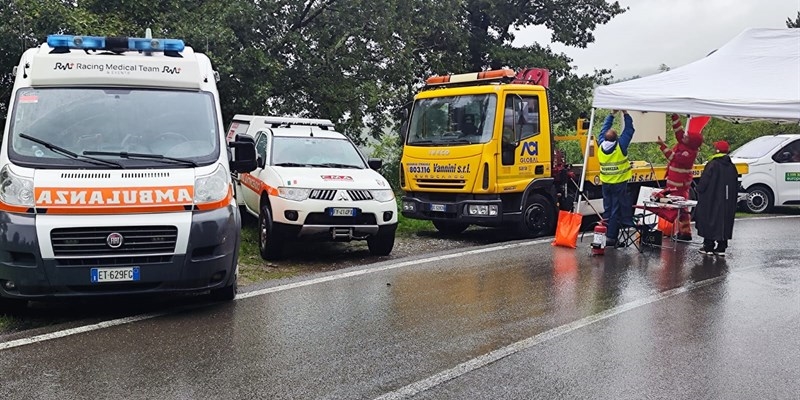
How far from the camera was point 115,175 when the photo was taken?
654cm

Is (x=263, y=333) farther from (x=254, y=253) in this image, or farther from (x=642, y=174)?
(x=642, y=174)

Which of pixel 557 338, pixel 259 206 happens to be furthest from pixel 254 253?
pixel 557 338

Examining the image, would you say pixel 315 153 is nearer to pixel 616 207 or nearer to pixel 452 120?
pixel 452 120

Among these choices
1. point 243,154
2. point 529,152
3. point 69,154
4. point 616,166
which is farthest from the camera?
point 529,152

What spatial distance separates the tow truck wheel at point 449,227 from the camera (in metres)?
13.8

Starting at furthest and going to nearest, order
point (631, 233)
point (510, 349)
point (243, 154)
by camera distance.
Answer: point (631, 233) < point (243, 154) < point (510, 349)

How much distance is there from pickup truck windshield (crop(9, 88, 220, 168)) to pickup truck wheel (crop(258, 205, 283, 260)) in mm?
3090

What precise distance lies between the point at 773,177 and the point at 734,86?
28.2ft

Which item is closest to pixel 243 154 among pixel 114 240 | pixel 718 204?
pixel 114 240

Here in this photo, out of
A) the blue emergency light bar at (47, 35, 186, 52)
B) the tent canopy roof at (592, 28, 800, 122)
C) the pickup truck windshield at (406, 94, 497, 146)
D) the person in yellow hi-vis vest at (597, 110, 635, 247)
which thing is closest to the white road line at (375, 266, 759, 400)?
the tent canopy roof at (592, 28, 800, 122)

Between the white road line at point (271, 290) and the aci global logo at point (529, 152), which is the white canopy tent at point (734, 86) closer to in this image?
the aci global logo at point (529, 152)

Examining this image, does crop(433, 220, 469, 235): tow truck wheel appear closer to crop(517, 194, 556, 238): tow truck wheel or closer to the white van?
crop(517, 194, 556, 238): tow truck wheel

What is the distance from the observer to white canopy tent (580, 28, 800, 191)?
964 cm

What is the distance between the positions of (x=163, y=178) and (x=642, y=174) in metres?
9.85
